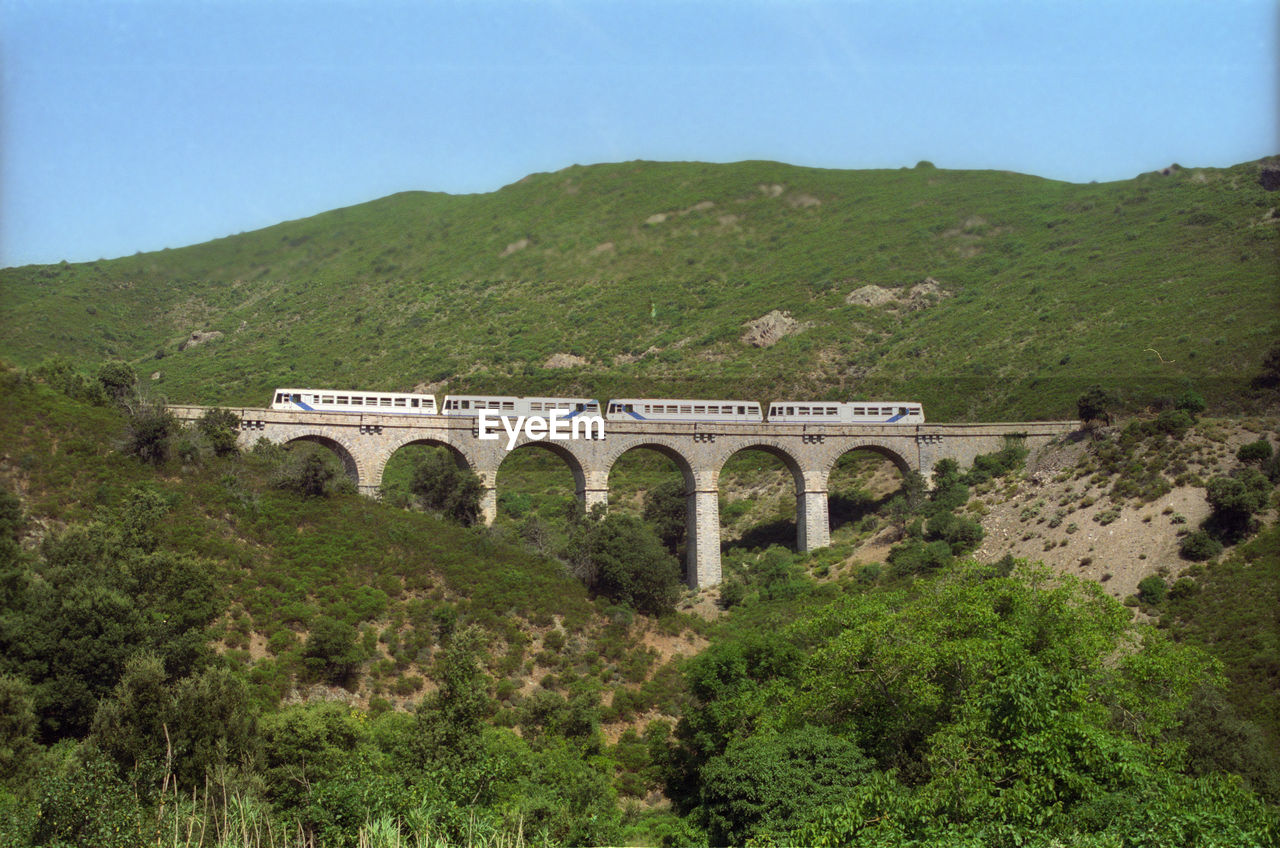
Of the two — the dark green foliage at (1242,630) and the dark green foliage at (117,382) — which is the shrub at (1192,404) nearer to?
the dark green foliage at (1242,630)

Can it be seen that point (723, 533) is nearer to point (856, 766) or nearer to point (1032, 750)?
point (856, 766)

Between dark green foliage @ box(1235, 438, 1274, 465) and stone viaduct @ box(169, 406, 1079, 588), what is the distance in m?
10.1

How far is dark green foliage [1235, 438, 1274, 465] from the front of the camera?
128ft

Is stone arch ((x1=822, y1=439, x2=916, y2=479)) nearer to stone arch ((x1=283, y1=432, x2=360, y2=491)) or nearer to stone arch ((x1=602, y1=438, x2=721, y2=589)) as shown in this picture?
stone arch ((x1=602, y1=438, x2=721, y2=589))

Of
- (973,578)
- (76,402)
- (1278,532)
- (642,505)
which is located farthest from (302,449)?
(1278,532)

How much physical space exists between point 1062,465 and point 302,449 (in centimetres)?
3111

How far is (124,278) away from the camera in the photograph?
7069 cm

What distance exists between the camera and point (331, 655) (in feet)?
97.7

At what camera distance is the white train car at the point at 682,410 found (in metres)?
48.2

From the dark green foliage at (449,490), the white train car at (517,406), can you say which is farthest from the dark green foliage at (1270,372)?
the dark green foliage at (449,490)

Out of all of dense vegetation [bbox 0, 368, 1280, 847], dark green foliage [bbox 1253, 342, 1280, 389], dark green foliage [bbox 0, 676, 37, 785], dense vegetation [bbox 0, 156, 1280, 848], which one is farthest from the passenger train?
dark green foliage [bbox 0, 676, 37, 785]

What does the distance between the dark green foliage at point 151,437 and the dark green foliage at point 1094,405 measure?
36.8 meters

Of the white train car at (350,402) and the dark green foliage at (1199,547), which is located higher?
the white train car at (350,402)

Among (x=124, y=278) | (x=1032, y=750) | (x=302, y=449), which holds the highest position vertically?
(x=124, y=278)
